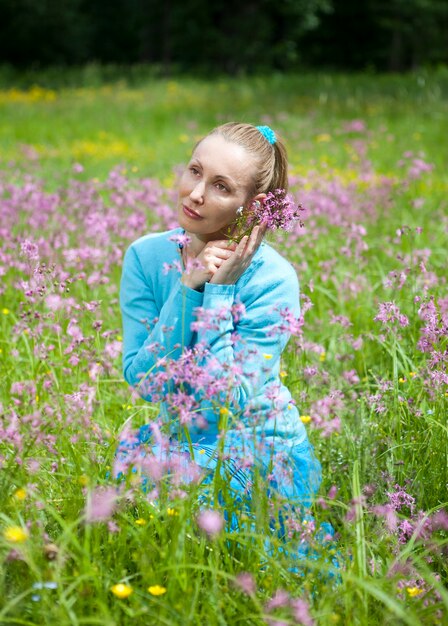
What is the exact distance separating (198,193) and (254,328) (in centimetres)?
50

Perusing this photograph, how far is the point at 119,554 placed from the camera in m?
2.11

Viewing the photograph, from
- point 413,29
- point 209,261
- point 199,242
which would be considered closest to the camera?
point 209,261

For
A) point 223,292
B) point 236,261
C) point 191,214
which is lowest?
point 223,292

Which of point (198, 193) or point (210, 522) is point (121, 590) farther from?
point (198, 193)

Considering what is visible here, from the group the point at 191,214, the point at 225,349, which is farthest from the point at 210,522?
the point at 191,214

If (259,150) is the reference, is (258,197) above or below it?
below

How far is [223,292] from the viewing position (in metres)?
2.61

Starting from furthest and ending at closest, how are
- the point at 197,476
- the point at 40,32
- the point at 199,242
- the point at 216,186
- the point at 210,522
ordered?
the point at 40,32
the point at 199,242
the point at 216,186
the point at 197,476
the point at 210,522

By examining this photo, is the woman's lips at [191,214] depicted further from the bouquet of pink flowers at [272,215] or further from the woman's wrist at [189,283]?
the woman's wrist at [189,283]

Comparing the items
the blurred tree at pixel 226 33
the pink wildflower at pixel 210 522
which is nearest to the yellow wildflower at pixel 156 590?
the pink wildflower at pixel 210 522

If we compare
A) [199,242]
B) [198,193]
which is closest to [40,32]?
[199,242]

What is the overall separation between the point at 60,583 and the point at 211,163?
4.94 ft

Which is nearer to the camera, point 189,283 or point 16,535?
point 16,535

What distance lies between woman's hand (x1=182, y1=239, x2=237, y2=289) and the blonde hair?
9.9 inches
